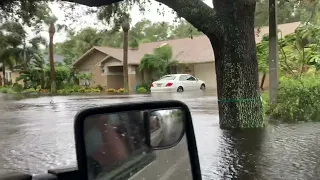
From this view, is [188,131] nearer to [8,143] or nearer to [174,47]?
[8,143]

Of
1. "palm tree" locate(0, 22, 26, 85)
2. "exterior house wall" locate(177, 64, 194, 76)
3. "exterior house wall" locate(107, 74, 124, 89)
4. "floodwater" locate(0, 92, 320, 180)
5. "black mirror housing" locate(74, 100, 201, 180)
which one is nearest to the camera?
"black mirror housing" locate(74, 100, 201, 180)

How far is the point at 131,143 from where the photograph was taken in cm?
164

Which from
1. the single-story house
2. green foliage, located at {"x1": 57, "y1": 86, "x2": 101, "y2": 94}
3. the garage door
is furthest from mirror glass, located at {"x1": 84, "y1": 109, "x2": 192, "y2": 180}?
green foliage, located at {"x1": 57, "y1": 86, "x2": 101, "y2": 94}

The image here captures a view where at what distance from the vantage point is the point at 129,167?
172cm

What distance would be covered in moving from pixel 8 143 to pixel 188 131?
316 inches

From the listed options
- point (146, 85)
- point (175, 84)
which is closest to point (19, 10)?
point (175, 84)

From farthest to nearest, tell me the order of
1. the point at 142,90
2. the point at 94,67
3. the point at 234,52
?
the point at 94,67 < the point at 142,90 < the point at 234,52

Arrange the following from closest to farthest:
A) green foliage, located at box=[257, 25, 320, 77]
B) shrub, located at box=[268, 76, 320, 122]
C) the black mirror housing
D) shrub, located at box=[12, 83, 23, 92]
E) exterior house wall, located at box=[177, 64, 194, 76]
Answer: the black mirror housing, shrub, located at box=[268, 76, 320, 122], green foliage, located at box=[257, 25, 320, 77], exterior house wall, located at box=[177, 64, 194, 76], shrub, located at box=[12, 83, 23, 92]

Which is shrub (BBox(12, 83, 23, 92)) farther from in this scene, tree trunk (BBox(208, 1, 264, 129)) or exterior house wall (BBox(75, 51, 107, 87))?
tree trunk (BBox(208, 1, 264, 129))

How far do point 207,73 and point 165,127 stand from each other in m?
31.5

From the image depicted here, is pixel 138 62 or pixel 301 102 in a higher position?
pixel 138 62

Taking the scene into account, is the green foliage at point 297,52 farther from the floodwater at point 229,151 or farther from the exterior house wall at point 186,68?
the exterior house wall at point 186,68

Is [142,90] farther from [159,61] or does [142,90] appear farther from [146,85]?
[159,61]

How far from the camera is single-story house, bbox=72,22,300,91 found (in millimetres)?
32375
